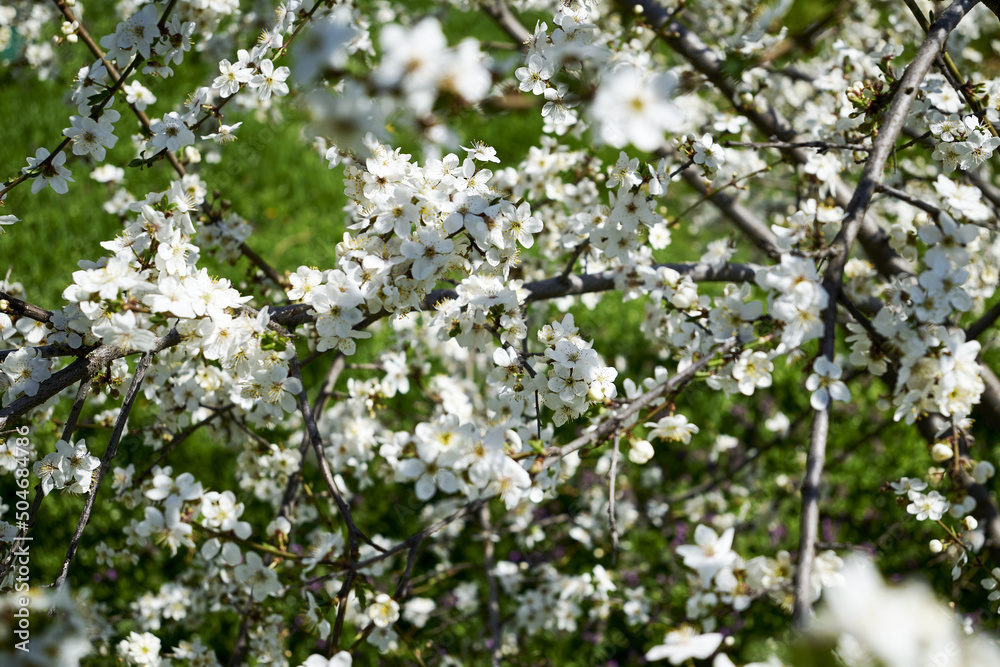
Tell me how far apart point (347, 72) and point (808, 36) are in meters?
0.60

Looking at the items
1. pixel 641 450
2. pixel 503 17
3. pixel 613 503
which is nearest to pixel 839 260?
pixel 641 450

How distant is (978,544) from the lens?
1.94 m

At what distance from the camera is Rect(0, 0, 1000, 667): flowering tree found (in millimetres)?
1054

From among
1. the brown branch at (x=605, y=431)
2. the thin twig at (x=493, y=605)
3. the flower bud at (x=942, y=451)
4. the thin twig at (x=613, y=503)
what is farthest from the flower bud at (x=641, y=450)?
the thin twig at (x=493, y=605)

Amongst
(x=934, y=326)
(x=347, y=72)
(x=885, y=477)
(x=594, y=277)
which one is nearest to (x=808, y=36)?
(x=347, y=72)

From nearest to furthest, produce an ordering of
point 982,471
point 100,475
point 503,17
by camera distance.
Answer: point 100,475 → point 982,471 → point 503,17

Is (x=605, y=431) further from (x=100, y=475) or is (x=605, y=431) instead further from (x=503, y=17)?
(x=503, y=17)

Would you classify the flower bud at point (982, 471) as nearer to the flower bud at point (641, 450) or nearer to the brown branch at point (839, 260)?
the brown branch at point (839, 260)

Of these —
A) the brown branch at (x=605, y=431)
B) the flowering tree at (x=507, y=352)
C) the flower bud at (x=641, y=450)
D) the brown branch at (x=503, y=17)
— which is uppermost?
the brown branch at (x=503, y=17)

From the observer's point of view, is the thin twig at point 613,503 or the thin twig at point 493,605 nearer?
the thin twig at point 613,503

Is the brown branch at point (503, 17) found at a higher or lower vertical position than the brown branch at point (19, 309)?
higher

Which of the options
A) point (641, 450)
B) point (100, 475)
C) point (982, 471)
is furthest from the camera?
point (982, 471)

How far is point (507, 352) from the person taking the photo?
1.55m

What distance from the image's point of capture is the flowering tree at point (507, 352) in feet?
3.46
